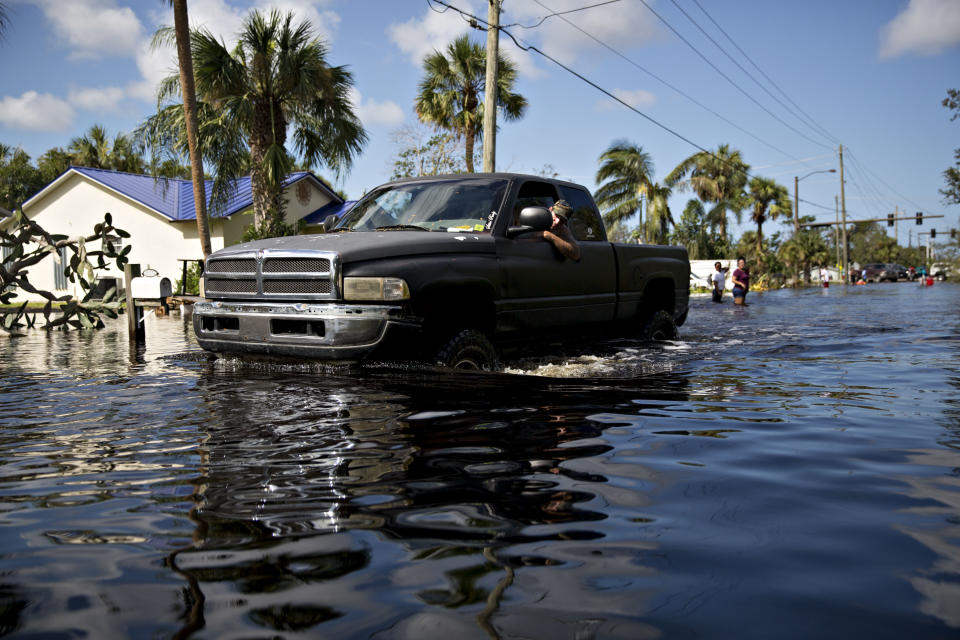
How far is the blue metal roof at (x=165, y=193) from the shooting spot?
28.8 meters

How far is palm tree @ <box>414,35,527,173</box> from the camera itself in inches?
1222

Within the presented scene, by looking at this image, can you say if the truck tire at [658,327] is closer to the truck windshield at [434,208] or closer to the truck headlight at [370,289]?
the truck windshield at [434,208]

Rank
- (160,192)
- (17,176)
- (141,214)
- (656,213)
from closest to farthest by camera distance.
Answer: (141,214) < (160,192) < (656,213) < (17,176)

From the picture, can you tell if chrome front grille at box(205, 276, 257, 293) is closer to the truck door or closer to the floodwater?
the floodwater

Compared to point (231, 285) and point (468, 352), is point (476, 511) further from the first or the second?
point (231, 285)

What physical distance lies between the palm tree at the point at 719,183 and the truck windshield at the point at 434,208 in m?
46.8

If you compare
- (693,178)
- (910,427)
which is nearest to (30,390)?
(910,427)

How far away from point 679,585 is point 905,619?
54 cm

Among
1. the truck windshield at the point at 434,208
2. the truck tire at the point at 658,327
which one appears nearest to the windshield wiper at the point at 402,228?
the truck windshield at the point at 434,208

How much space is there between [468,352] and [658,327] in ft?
12.5

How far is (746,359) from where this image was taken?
26.9ft

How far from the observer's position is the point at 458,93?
31812mm

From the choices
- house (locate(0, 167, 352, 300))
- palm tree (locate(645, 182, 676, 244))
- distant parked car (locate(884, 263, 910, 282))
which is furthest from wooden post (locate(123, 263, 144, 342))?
distant parked car (locate(884, 263, 910, 282))

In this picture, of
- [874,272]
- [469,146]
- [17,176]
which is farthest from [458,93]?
[874,272]
